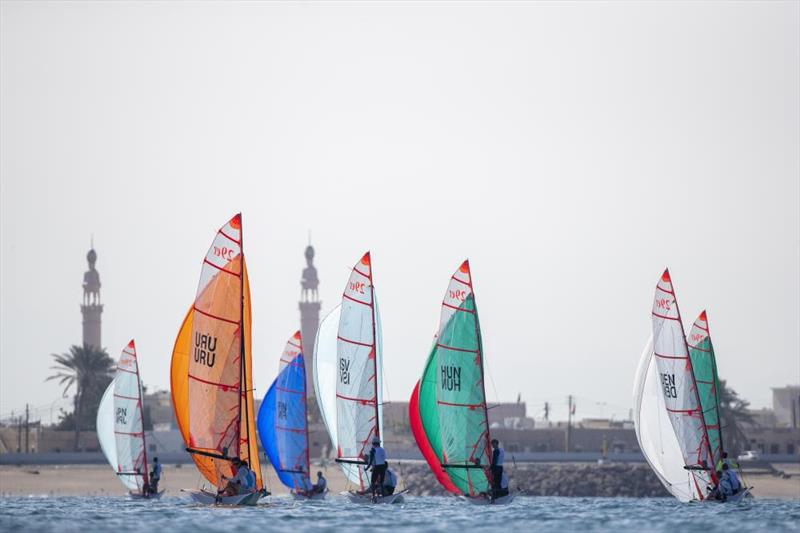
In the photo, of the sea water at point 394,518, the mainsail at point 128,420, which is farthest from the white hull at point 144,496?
the sea water at point 394,518

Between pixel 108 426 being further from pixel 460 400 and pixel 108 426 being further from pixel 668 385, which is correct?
pixel 668 385

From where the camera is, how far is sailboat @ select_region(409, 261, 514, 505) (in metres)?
47.9

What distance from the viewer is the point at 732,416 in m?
109

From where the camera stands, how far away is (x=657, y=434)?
51.9 metres

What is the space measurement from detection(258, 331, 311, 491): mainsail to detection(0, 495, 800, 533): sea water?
6235mm

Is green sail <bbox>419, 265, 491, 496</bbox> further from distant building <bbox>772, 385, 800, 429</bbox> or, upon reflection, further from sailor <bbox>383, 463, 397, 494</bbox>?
distant building <bbox>772, 385, 800, 429</bbox>

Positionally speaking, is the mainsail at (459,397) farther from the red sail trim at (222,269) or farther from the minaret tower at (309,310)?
the minaret tower at (309,310)

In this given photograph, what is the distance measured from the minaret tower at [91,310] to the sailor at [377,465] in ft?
263

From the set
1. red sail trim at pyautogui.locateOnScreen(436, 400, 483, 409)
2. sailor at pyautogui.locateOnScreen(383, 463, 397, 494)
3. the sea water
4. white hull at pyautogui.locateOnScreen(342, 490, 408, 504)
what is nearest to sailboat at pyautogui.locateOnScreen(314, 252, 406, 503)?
white hull at pyautogui.locateOnScreen(342, 490, 408, 504)

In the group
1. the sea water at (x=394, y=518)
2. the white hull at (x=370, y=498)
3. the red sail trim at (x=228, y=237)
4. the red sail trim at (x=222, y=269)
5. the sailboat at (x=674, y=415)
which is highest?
the red sail trim at (x=228, y=237)

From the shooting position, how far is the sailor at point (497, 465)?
153ft

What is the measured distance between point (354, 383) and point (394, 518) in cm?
877

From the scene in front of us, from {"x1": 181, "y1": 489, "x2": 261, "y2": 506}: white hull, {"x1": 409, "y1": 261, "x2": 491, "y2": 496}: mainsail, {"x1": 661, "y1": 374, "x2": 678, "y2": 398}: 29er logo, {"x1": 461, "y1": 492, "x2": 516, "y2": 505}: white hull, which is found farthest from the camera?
{"x1": 661, "y1": 374, "x2": 678, "y2": 398}: 29er logo

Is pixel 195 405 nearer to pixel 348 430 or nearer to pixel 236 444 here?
pixel 236 444
